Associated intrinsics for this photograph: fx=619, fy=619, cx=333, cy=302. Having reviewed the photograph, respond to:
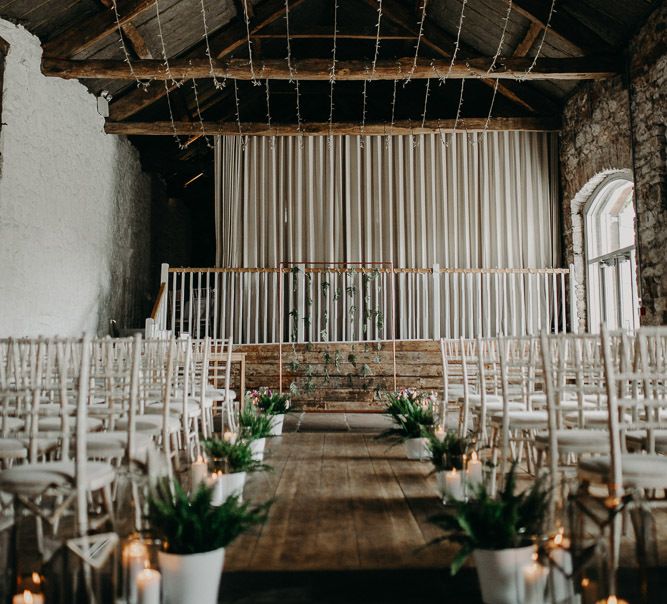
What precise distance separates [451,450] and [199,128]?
6993 mm

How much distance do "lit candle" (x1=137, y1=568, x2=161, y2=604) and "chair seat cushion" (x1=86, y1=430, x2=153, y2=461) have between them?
95 cm

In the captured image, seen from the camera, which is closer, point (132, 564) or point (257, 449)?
point (132, 564)

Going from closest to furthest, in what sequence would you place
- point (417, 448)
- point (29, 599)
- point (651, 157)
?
point (29, 599), point (417, 448), point (651, 157)

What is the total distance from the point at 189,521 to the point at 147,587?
25 centimetres

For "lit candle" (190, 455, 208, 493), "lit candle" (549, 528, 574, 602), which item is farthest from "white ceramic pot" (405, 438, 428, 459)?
"lit candle" (549, 528, 574, 602)

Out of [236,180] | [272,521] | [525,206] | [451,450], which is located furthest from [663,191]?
[236,180]

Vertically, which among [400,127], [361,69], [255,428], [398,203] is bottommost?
[255,428]

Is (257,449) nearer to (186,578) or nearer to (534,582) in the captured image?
(186,578)

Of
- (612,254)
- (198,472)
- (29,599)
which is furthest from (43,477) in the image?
(612,254)

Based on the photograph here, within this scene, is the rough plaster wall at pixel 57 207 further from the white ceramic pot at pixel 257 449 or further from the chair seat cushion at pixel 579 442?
the chair seat cushion at pixel 579 442

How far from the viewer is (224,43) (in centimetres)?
855

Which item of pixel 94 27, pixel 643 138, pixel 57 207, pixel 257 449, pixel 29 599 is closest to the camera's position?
pixel 29 599

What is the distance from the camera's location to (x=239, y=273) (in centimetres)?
909

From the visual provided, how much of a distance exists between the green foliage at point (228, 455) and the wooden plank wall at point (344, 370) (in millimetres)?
4358
